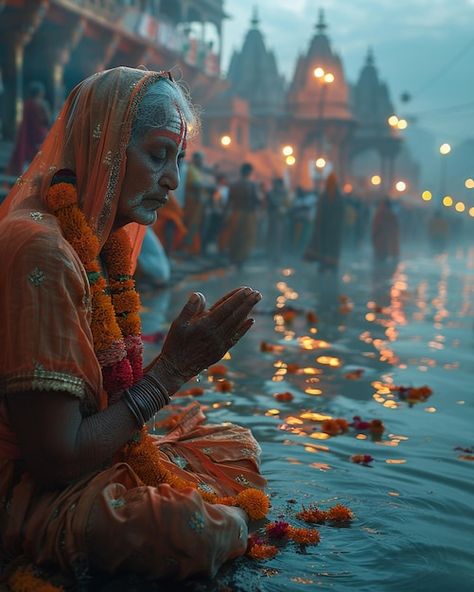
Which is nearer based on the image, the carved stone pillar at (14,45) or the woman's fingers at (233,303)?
the woman's fingers at (233,303)

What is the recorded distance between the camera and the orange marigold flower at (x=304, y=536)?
9.27ft

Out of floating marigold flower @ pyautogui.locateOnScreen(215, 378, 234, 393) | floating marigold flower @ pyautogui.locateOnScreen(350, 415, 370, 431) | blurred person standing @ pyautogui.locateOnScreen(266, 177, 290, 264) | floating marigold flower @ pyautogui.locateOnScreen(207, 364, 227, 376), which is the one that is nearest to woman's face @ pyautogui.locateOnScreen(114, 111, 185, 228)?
floating marigold flower @ pyautogui.locateOnScreen(350, 415, 370, 431)

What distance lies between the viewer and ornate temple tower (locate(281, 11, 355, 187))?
45.8 meters

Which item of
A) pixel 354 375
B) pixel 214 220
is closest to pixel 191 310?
pixel 354 375

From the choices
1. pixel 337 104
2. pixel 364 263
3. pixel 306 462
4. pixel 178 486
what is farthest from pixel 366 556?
pixel 337 104

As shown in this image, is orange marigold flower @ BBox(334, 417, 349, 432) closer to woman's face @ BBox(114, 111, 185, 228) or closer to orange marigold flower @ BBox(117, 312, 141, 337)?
orange marigold flower @ BBox(117, 312, 141, 337)

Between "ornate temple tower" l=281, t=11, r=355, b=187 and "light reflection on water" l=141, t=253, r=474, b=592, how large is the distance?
36393mm

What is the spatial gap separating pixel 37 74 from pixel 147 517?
20.2m

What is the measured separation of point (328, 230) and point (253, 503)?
1533 cm

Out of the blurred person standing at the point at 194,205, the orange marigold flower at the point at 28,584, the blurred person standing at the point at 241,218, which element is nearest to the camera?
the orange marigold flower at the point at 28,584

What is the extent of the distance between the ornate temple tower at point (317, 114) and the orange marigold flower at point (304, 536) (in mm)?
41736

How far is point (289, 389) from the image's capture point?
5.47 meters

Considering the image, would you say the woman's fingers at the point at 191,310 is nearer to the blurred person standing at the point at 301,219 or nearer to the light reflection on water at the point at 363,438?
the light reflection on water at the point at 363,438

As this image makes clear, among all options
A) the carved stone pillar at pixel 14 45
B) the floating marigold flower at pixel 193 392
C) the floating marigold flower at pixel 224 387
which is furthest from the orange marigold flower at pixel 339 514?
the carved stone pillar at pixel 14 45
